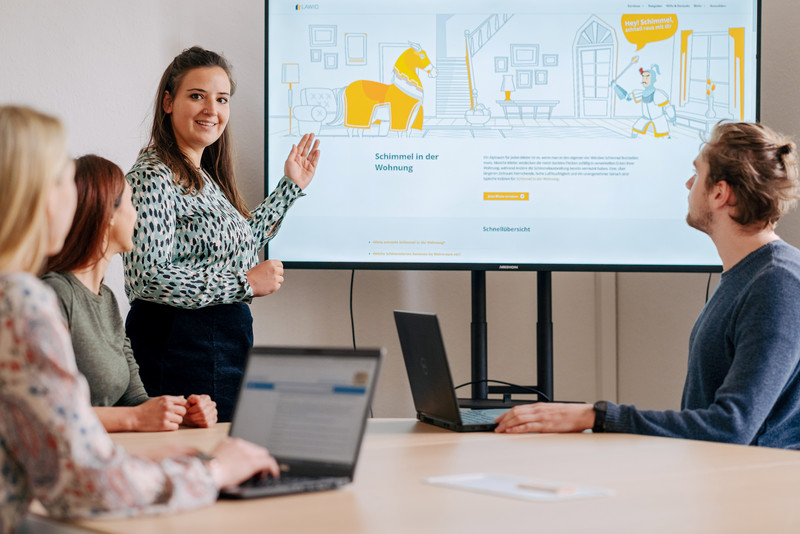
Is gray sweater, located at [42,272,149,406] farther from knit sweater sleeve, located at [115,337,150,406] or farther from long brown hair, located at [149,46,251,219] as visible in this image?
long brown hair, located at [149,46,251,219]

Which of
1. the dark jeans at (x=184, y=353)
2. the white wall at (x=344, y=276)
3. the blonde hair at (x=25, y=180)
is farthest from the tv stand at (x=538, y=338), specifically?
the blonde hair at (x=25, y=180)

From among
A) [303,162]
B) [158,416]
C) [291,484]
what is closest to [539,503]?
[291,484]

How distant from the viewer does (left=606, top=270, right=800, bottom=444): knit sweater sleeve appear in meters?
1.71

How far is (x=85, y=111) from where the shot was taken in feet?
10.1

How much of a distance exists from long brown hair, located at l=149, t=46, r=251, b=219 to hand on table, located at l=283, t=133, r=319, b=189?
223mm

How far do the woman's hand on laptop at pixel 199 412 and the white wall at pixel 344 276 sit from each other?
1.33m

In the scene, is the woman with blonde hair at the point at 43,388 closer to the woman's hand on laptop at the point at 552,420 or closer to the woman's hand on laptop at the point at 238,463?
the woman's hand on laptop at the point at 238,463

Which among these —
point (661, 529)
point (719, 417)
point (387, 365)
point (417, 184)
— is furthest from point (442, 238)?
point (661, 529)

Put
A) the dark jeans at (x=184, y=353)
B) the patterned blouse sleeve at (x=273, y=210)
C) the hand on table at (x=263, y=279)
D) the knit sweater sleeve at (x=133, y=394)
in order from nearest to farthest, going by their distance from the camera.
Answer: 1. the knit sweater sleeve at (x=133, y=394)
2. the dark jeans at (x=184, y=353)
3. the hand on table at (x=263, y=279)
4. the patterned blouse sleeve at (x=273, y=210)

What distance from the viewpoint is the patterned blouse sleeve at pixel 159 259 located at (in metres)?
2.36

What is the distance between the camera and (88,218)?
1.93 m

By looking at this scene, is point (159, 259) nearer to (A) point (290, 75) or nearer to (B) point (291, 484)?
(A) point (290, 75)

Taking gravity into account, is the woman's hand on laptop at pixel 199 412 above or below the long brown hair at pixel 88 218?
below

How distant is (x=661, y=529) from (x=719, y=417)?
0.74 meters
